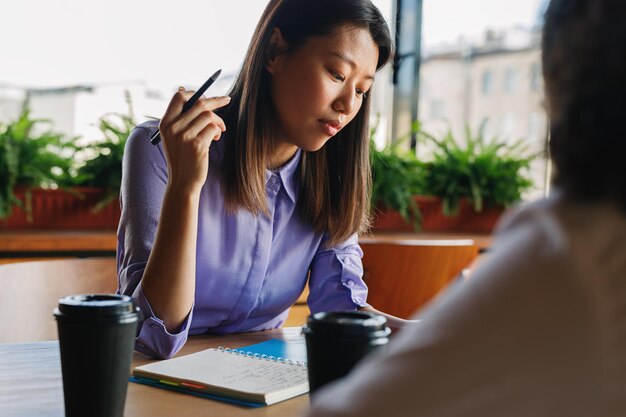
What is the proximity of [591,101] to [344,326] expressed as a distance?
408 mm

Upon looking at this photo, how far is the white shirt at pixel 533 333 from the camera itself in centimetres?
35

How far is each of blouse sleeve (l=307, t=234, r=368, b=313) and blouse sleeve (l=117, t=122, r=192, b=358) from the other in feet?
1.27

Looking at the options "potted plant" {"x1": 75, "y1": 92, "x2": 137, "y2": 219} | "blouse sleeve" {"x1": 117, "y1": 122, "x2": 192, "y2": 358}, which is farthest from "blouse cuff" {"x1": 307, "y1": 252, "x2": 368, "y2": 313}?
"potted plant" {"x1": 75, "y1": 92, "x2": 137, "y2": 219}

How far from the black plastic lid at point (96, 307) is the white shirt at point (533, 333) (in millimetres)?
467

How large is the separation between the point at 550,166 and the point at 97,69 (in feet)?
11.6

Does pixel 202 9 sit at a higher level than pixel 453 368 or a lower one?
higher

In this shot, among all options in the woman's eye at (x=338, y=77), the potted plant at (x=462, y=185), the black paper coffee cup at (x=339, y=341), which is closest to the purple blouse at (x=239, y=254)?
the woman's eye at (x=338, y=77)

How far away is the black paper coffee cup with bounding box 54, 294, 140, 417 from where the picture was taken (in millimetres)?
774

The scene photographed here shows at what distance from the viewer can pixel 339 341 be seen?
739 millimetres

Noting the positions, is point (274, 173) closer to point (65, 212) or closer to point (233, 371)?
point (233, 371)

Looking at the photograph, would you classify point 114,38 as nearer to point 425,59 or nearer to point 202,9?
point 202,9

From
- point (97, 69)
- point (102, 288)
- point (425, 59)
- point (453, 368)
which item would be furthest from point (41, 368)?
point (425, 59)

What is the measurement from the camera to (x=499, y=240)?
0.38 meters

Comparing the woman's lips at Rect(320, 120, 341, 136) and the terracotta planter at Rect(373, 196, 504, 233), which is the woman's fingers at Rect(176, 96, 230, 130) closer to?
the woman's lips at Rect(320, 120, 341, 136)
